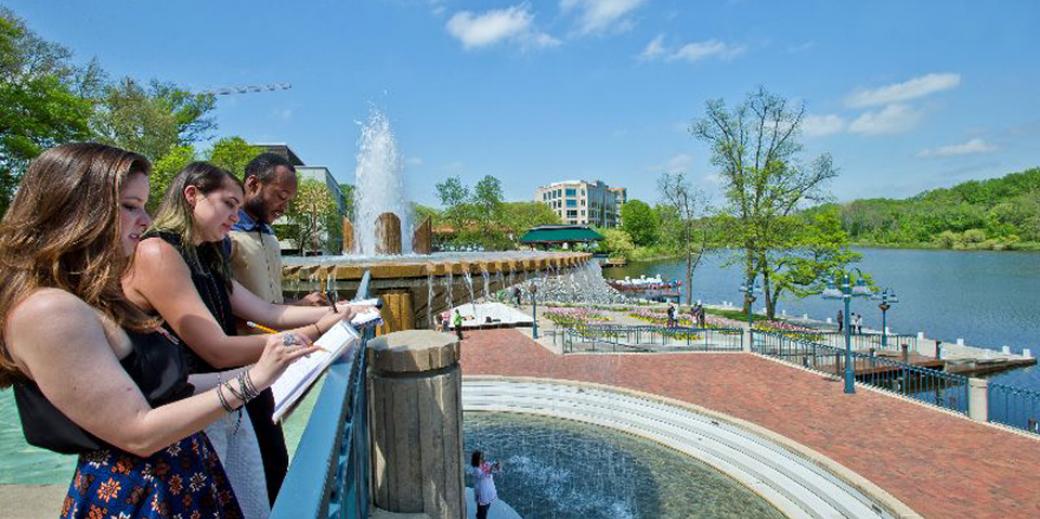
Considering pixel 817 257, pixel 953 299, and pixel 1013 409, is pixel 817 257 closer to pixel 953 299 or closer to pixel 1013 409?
pixel 1013 409

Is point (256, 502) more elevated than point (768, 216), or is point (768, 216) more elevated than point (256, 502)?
point (768, 216)

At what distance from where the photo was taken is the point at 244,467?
7.20ft

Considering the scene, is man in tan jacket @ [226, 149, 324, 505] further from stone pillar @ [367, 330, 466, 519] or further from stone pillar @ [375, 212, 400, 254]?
stone pillar @ [375, 212, 400, 254]

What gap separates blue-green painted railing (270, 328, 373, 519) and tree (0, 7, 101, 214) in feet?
85.3

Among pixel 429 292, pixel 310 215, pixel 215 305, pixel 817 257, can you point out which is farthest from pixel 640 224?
pixel 215 305

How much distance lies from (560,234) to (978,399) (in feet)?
131

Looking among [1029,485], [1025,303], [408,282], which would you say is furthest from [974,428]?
[1025,303]

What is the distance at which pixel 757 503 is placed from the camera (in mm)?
8797

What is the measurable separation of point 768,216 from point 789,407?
21.0 meters

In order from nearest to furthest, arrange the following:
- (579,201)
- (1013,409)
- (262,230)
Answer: (262,230), (1013,409), (579,201)

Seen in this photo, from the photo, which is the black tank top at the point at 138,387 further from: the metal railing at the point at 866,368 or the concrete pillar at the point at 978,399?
the metal railing at the point at 866,368

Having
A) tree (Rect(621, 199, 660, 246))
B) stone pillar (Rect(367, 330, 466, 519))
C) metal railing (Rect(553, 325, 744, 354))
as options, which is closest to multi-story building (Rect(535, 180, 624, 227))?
tree (Rect(621, 199, 660, 246))

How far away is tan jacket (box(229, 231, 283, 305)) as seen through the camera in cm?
330

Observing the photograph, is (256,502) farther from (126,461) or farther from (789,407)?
(789,407)
